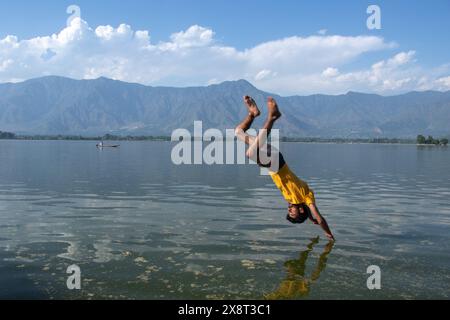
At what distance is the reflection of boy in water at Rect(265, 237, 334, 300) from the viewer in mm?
12547

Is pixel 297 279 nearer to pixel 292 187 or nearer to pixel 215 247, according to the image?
pixel 292 187

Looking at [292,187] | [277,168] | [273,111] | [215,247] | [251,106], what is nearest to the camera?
Result: [273,111]

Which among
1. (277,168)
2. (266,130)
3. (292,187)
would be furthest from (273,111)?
(292,187)

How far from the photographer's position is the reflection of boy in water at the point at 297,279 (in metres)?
12.5

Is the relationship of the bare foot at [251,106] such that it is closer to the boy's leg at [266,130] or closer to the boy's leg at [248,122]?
the boy's leg at [248,122]

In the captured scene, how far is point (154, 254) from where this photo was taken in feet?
55.0

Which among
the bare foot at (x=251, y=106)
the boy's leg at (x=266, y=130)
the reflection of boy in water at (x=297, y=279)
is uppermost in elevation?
the bare foot at (x=251, y=106)

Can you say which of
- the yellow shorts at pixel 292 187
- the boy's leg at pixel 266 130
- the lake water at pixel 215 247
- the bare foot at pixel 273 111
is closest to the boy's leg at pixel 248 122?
the boy's leg at pixel 266 130

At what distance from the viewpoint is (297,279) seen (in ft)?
45.5
